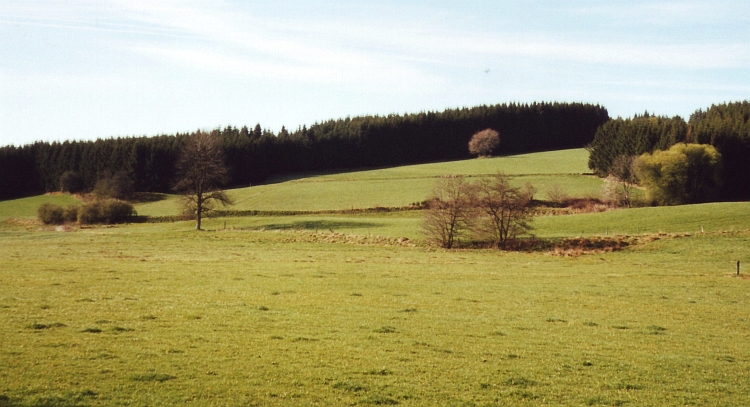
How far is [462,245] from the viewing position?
2275 inches

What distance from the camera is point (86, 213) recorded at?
277 feet

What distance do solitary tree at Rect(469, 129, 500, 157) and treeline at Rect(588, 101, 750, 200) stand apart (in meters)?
39.3

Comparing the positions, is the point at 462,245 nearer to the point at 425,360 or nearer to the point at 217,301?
the point at 217,301

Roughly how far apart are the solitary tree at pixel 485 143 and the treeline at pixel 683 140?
129 feet

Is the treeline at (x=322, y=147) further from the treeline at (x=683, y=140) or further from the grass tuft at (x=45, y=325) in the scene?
the grass tuft at (x=45, y=325)

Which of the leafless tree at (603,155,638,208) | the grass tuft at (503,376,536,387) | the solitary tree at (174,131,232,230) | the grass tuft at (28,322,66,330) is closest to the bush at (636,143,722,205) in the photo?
the leafless tree at (603,155,638,208)

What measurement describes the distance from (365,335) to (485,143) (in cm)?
13883

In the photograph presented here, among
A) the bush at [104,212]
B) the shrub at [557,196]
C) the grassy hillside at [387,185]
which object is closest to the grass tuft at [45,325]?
the grassy hillside at [387,185]

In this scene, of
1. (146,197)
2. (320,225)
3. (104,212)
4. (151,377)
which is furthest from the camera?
(146,197)

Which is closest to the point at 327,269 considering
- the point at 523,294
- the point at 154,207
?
the point at 523,294

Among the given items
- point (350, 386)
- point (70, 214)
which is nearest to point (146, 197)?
point (70, 214)

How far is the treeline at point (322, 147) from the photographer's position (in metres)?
132

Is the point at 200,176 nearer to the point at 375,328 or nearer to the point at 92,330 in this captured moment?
the point at 92,330

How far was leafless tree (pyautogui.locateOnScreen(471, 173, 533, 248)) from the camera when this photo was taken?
56.7 m
